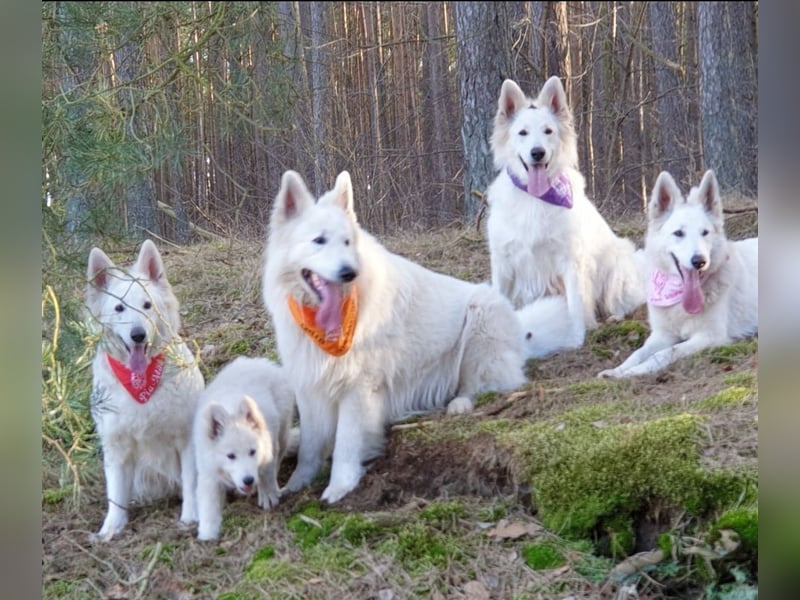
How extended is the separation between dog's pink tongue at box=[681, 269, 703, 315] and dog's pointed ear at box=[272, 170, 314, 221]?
4.11ft

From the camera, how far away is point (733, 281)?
279 cm

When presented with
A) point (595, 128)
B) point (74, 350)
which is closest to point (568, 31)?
point (595, 128)

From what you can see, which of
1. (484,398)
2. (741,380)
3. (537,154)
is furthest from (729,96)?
(484,398)

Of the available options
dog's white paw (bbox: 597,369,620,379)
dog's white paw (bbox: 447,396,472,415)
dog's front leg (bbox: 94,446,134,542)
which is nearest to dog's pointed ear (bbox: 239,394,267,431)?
dog's front leg (bbox: 94,446,134,542)

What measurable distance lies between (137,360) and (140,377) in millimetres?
52

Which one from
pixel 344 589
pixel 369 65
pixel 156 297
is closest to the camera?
pixel 344 589

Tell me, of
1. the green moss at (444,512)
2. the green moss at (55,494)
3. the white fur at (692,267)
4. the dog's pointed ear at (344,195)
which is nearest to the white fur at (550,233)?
the white fur at (692,267)

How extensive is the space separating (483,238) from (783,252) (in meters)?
0.91

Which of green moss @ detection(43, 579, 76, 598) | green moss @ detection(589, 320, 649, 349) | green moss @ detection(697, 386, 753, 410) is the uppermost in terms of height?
green moss @ detection(589, 320, 649, 349)

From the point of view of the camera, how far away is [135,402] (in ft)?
8.34

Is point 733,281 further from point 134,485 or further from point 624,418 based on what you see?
point 134,485

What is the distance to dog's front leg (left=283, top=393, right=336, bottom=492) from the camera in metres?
2.61

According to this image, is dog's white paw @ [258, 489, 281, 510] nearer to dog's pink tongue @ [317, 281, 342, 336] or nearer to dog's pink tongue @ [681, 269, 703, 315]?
dog's pink tongue @ [317, 281, 342, 336]

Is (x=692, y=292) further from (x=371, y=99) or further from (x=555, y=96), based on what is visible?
(x=371, y=99)
